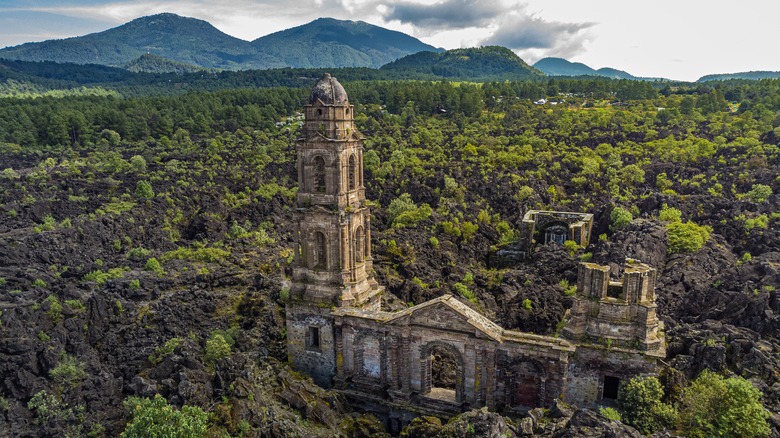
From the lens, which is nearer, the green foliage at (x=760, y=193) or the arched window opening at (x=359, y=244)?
the arched window opening at (x=359, y=244)

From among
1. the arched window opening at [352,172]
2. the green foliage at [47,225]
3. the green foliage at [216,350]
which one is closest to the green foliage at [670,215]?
the arched window opening at [352,172]

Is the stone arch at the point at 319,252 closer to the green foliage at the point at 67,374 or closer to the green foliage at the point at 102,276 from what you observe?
the green foliage at the point at 67,374

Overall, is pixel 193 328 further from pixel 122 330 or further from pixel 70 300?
pixel 70 300

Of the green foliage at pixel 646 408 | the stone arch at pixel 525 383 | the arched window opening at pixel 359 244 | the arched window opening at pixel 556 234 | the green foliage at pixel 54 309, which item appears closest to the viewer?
the green foliage at pixel 646 408

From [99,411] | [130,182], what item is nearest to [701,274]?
[99,411]

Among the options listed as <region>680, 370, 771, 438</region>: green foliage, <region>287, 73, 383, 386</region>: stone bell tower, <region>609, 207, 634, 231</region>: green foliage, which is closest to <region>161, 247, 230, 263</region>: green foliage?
<region>287, 73, 383, 386</region>: stone bell tower

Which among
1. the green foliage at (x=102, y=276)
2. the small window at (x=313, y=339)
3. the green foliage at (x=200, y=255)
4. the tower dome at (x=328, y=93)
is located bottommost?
the green foliage at (x=200, y=255)

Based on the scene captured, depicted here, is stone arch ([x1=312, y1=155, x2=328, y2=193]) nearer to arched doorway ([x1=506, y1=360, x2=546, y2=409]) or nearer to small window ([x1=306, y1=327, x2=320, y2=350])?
small window ([x1=306, y1=327, x2=320, y2=350])

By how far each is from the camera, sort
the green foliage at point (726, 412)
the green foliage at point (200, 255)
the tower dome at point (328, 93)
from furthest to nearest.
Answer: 1. the green foliage at point (200, 255)
2. the tower dome at point (328, 93)
3. the green foliage at point (726, 412)
